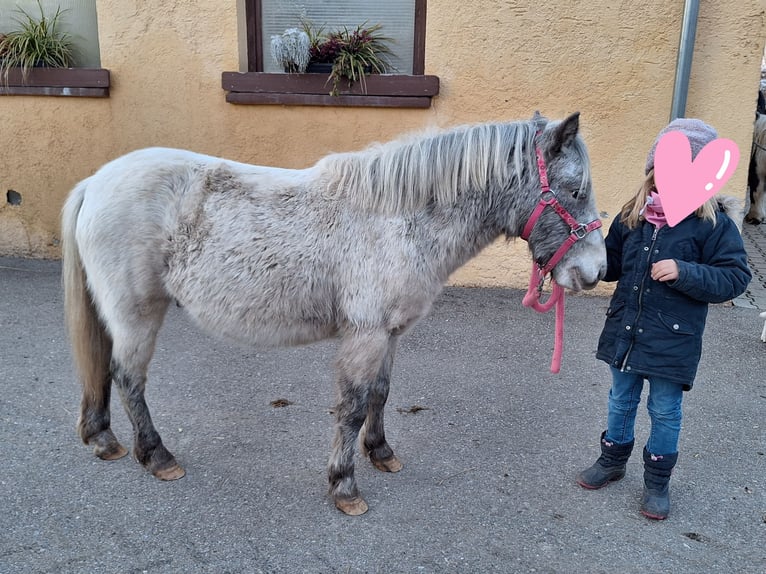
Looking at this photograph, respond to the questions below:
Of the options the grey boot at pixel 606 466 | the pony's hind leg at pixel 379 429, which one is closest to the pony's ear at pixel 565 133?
the pony's hind leg at pixel 379 429

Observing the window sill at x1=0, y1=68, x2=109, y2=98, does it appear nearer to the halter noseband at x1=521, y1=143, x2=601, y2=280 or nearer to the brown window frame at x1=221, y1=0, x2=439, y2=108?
the brown window frame at x1=221, y1=0, x2=439, y2=108

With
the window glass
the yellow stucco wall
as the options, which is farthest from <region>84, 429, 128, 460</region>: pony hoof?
the window glass

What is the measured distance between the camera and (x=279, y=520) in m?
2.58

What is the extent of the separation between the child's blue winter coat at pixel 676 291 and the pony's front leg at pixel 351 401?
3.44 ft

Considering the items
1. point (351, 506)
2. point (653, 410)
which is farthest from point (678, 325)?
point (351, 506)

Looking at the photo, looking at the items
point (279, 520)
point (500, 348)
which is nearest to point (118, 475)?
point (279, 520)

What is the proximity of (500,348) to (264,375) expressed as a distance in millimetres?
1714

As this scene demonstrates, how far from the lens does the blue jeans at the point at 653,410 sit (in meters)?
2.57

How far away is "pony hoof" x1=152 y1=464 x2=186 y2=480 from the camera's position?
284cm

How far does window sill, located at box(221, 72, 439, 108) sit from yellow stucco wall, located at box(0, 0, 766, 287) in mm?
101

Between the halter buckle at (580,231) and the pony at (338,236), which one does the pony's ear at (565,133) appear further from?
the halter buckle at (580,231)

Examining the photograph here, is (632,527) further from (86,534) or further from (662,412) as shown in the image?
(86,534)

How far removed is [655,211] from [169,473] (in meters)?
2.46

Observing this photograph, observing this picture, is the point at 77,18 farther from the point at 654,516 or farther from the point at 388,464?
the point at 654,516
